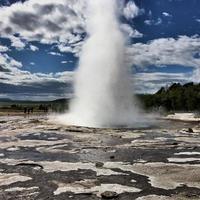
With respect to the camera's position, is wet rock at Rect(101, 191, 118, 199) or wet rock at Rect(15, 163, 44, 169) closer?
wet rock at Rect(101, 191, 118, 199)

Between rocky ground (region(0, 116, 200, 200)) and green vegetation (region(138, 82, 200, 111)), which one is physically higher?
green vegetation (region(138, 82, 200, 111))

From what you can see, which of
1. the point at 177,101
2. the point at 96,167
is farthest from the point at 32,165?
the point at 177,101

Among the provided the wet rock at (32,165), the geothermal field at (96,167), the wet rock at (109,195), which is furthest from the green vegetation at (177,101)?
the wet rock at (109,195)

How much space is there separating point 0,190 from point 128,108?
43384mm

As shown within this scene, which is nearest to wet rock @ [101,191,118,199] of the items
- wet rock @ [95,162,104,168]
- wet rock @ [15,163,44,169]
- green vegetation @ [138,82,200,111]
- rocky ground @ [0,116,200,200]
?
rocky ground @ [0,116,200,200]

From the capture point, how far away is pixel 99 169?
52.5 ft

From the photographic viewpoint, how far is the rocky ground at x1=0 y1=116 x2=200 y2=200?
12.5m

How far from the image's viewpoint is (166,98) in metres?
117

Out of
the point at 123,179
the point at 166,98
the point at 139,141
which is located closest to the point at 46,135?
the point at 139,141

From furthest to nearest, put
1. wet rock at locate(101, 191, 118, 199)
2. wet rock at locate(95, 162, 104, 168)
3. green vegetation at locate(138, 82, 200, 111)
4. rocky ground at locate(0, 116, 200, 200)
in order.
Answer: green vegetation at locate(138, 82, 200, 111), wet rock at locate(95, 162, 104, 168), rocky ground at locate(0, 116, 200, 200), wet rock at locate(101, 191, 118, 199)

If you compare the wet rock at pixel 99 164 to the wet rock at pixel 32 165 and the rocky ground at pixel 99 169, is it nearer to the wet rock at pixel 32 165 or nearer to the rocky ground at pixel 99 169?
the rocky ground at pixel 99 169

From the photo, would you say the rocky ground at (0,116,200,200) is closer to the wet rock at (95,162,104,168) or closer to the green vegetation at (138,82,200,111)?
the wet rock at (95,162,104,168)

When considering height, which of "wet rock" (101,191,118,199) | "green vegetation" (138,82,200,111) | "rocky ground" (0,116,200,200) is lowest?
"wet rock" (101,191,118,199)

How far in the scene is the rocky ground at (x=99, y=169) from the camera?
12484mm
